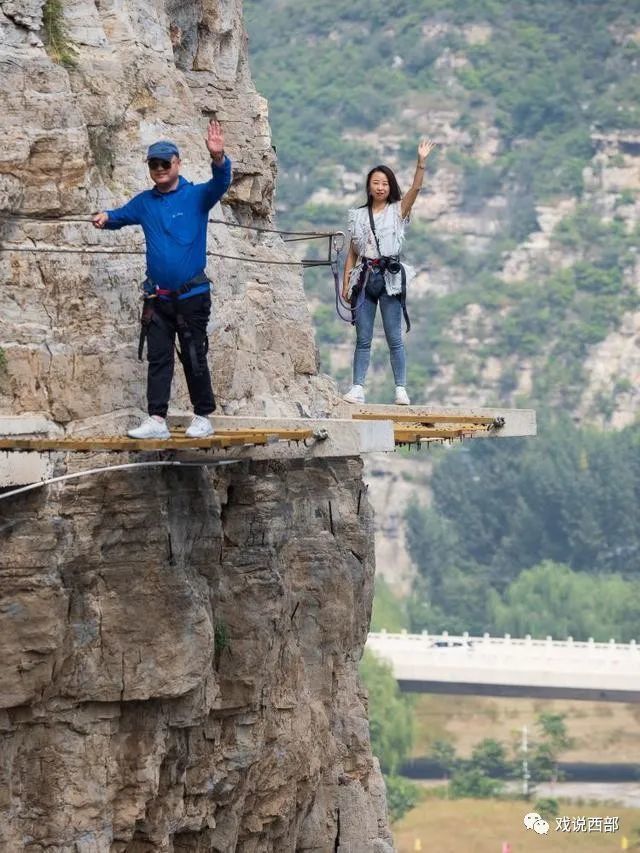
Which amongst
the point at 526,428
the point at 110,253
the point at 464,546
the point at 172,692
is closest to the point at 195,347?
the point at 110,253

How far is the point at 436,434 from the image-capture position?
21.7m

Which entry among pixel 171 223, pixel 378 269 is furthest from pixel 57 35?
pixel 378 269

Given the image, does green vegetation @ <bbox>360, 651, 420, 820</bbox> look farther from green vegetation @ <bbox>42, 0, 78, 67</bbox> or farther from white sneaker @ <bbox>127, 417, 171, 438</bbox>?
white sneaker @ <bbox>127, 417, 171, 438</bbox>

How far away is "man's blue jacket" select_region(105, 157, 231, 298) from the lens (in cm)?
1903

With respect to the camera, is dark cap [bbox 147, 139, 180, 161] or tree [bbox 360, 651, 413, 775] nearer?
dark cap [bbox 147, 139, 180, 161]

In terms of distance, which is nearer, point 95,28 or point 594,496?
point 95,28

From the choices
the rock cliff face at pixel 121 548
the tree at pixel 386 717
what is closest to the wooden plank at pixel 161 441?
the rock cliff face at pixel 121 548

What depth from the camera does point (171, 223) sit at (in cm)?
1903

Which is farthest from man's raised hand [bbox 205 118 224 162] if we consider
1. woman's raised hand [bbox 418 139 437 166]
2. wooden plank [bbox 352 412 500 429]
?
woman's raised hand [bbox 418 139 437 166]

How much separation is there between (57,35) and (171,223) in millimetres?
2066

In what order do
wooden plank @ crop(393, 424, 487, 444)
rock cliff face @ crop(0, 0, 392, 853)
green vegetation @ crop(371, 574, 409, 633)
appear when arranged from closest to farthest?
rock cliff face @ crop(0, 0, 392, 853), wooden plank @ crop(393, 424, 487, 444), green vegetation @ crop(371, 574, 409, 633)

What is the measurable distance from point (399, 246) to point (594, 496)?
159801 mm

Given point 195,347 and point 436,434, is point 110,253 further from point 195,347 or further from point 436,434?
point 436,434

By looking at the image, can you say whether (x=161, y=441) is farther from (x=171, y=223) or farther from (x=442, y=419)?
(x=442, y=419)
